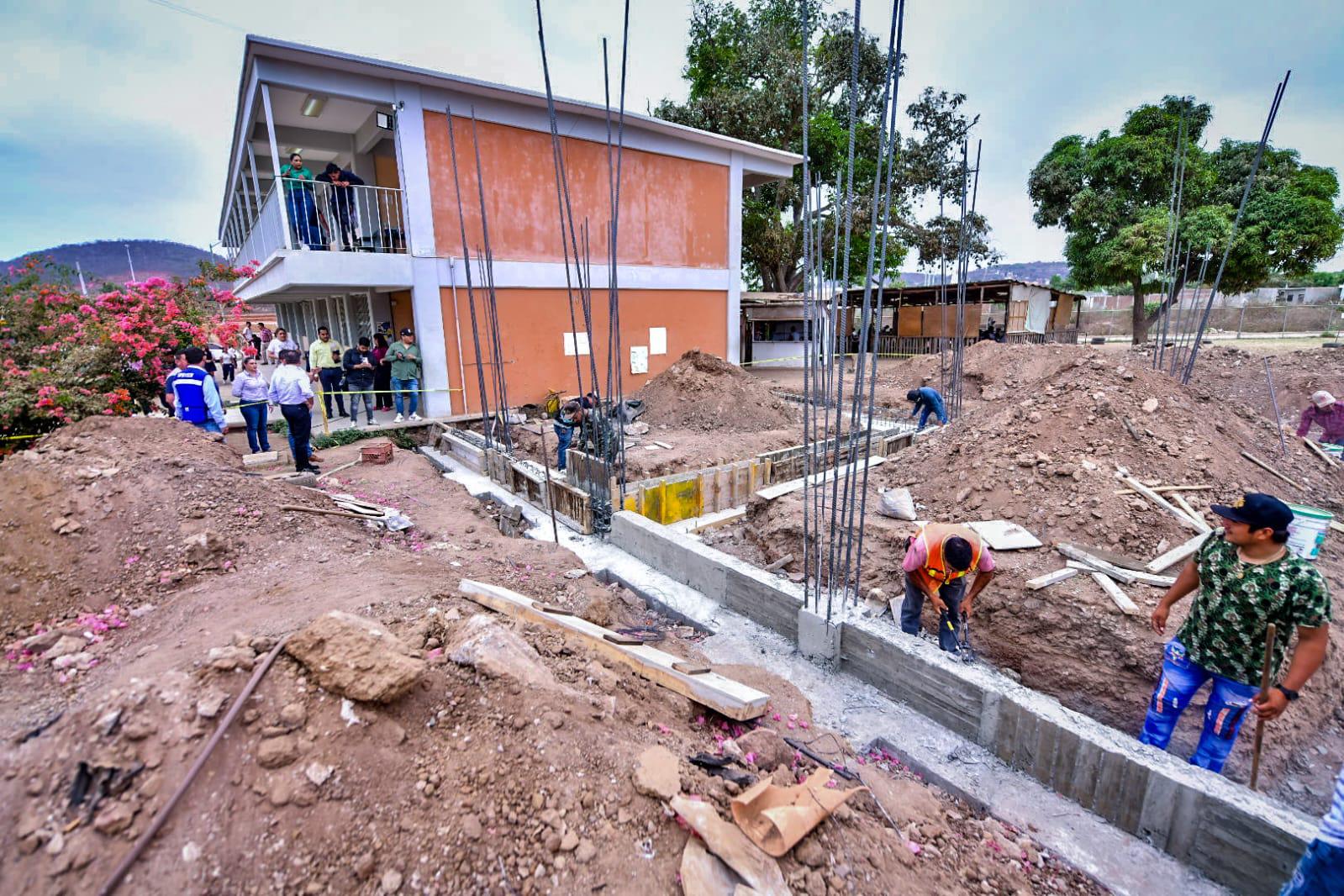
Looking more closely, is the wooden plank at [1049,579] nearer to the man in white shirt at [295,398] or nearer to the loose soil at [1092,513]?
the loose soil at [1092,513]

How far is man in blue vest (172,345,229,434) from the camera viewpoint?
7277 mm

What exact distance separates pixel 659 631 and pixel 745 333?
66.0 feet

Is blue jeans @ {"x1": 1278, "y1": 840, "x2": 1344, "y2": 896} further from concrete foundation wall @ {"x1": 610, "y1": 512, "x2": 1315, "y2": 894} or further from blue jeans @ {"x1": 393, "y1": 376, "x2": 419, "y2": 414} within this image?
blue jeans @ {"x1": 393, "y1": 376, "x2": 419, "y2": 414}

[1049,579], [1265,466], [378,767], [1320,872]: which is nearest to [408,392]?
[378,767]

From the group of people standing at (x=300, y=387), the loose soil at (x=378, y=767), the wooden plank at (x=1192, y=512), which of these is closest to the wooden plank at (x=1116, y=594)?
the wooden plank at (x=1192, y=512)

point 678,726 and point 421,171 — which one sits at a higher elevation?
point 421,171

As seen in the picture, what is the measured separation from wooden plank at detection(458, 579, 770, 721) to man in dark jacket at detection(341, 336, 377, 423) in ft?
26.3

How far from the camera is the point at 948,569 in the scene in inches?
154

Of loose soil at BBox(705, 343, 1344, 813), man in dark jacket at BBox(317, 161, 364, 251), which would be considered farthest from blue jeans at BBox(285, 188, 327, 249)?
loose soil at BBox(705, 343, 1344, 813)

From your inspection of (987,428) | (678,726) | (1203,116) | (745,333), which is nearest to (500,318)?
Answer: (987,428)

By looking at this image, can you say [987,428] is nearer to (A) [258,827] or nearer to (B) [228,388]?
(A) [258,827]

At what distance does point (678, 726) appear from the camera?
307cm

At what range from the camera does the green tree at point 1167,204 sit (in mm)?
17125

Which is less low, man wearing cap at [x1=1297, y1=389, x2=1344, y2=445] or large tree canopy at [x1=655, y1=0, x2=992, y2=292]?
large tree canopy at [x1=655, y1=0, x2=992, y2=292]
